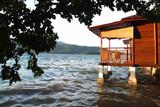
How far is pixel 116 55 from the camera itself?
841 inches

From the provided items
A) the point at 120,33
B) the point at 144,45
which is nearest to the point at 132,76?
the point at 144,45

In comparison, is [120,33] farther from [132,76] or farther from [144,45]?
[132,76]

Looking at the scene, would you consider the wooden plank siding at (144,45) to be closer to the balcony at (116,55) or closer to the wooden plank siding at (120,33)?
the wooden plank siding at (120,33)

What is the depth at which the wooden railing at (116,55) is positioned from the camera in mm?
21391

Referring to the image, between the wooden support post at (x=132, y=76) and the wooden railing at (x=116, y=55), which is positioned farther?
the wooden railing at (x=116, y=55)

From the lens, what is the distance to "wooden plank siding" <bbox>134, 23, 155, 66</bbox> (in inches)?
776

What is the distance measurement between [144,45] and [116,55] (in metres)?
2.35

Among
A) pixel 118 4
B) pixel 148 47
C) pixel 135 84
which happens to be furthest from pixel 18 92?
pixel 118 4

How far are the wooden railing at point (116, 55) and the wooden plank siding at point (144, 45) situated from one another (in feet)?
4.22

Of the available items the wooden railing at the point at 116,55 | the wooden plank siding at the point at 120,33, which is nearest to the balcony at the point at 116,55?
the wooden railing at the point at 116,55

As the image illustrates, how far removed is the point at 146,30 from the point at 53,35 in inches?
616

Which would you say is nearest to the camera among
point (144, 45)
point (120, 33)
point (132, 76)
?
point (132, 76)

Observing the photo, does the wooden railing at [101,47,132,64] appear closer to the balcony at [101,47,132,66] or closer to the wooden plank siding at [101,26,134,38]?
the balcony at [101,47,132,66]

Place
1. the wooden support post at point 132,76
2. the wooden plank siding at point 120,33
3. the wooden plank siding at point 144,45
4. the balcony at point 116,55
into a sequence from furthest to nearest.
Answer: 1. the balcony at point 116,55
2. the wooden plank siding at point 120,33
3. the wooden plank siding at point 144,45
4. the wooden support post at point 132,76
